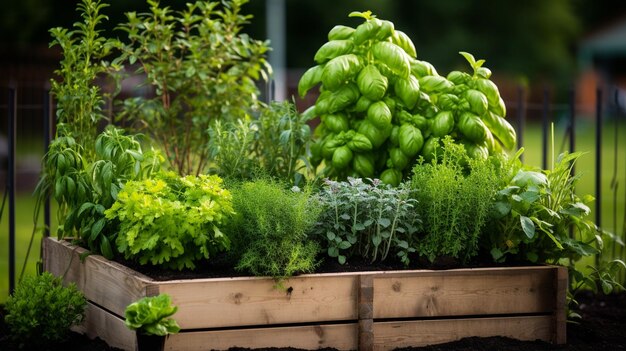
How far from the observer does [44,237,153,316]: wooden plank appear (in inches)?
127

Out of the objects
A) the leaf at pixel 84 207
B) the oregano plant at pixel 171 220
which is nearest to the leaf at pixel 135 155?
the oregano plant at pixel 171 220

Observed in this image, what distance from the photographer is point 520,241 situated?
144 inches

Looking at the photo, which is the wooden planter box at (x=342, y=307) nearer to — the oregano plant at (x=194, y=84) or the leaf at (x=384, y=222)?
the leaf at (x=384, y=222)

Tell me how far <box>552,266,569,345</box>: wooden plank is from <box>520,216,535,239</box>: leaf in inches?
9.6

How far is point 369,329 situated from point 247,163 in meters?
1.11

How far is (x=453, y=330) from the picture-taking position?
3.49 m

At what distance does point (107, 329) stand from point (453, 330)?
1.45m

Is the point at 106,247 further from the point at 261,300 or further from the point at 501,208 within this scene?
the point at 501,208

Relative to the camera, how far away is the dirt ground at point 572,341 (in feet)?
11.2

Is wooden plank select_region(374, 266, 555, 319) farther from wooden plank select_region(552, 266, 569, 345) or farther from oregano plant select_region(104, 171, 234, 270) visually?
oregano plant select_region(104, 171, 234, 270)

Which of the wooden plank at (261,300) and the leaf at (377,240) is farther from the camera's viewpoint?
the leaf at (377,240)

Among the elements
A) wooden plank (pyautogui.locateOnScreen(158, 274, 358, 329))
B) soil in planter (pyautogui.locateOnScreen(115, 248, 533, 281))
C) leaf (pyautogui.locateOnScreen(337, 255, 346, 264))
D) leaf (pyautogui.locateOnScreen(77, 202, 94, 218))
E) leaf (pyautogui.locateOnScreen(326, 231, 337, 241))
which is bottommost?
wooden plank (pyautogui.locateOnScreen(158, 274, 358, 329))

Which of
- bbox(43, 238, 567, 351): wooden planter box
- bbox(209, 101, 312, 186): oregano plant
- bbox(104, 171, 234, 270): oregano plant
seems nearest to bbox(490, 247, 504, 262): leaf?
bbox(43, 238, 567, 351): wooden planter box

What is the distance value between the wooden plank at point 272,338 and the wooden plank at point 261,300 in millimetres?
33
